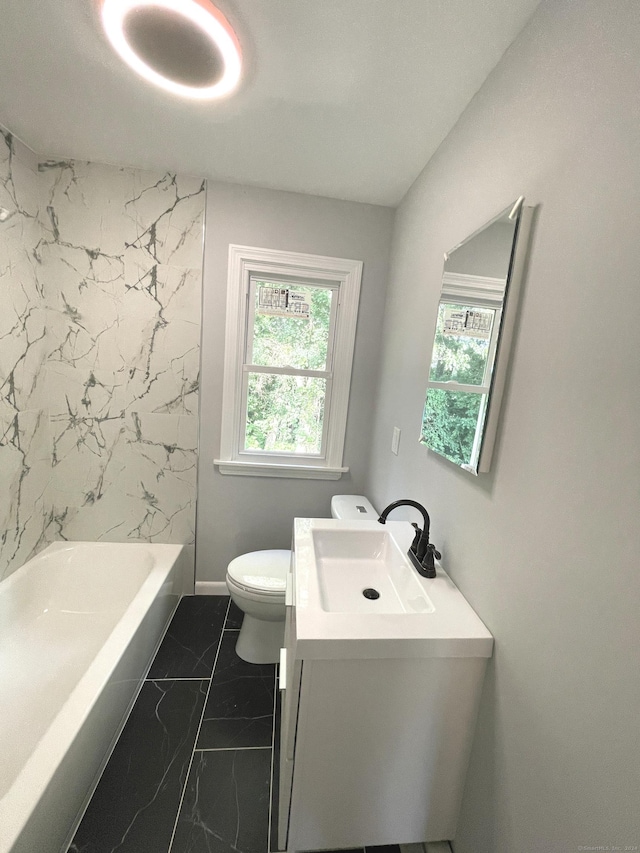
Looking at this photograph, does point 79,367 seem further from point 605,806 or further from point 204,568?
point 605,806

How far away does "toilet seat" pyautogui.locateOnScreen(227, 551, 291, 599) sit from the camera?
1.59 m

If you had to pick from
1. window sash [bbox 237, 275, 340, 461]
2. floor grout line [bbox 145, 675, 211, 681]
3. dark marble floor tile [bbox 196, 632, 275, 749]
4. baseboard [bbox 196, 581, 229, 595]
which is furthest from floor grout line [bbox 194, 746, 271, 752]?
window sash [bbox 237, 275, 340, 461]

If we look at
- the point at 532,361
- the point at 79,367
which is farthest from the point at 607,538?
the point at 79,367

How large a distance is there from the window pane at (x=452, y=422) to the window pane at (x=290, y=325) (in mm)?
948

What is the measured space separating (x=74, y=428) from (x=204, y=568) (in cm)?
115

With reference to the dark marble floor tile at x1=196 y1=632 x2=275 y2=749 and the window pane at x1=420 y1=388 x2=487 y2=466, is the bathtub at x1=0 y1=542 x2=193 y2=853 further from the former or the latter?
the window pane at x1=420 y1=388 x2=487 y2=466

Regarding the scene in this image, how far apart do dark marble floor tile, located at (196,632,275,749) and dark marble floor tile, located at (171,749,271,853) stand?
5 cm

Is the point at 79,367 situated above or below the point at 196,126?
below

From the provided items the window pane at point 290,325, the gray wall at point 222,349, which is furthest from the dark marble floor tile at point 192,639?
the window pane at point 290,325

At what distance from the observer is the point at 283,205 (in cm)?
190

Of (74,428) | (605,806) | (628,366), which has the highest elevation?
(628,366)

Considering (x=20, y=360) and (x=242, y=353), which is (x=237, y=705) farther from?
(x=20, y=360)

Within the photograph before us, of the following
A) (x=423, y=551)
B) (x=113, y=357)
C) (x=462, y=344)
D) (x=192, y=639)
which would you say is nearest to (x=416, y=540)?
(x=423, y=551)

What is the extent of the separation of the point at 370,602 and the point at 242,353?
148cm
